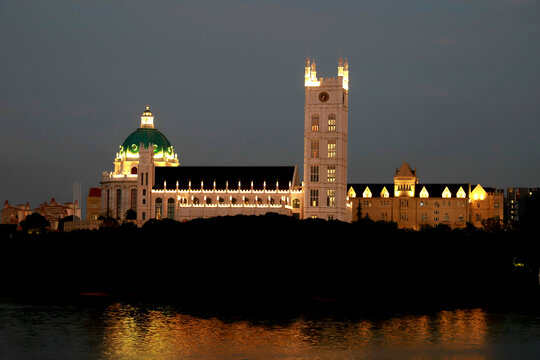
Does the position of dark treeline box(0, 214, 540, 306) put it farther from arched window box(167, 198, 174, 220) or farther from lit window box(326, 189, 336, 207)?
arched window box(167, 198, 174, 220)

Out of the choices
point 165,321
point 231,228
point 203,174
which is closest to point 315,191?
point 203,174

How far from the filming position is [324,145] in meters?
187

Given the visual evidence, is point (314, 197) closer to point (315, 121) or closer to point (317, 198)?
point (317, 198)

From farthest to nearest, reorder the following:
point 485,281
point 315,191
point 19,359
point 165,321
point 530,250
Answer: point 315,191, point 530,250, point 485,281, point 165,321, point 19,359

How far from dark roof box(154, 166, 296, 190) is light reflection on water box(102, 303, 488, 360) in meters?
103

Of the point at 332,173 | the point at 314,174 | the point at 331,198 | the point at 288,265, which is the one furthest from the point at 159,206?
the point at 288,265

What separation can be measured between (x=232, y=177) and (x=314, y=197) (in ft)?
61.8

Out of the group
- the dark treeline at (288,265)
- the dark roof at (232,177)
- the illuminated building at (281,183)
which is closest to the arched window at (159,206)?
the illuminated building at (281,183)

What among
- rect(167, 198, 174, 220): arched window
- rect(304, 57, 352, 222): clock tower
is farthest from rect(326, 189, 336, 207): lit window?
rect(167, 198, 174, 220): arched window

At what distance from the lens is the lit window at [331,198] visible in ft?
609

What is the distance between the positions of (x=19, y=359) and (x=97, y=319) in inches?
712

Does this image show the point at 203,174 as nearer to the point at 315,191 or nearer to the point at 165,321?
the point at 315,191

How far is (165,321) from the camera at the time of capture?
86.3m

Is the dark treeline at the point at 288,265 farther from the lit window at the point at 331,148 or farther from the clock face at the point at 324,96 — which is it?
the clock face at the point at 324,96
